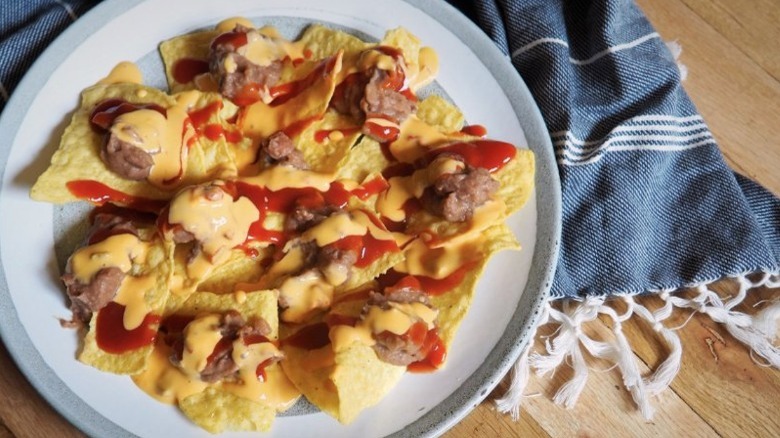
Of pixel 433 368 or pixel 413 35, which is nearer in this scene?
pixel 433 368

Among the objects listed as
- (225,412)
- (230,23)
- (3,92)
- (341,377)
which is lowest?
(225,412)

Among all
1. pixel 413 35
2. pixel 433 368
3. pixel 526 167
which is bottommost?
pixel 433 368

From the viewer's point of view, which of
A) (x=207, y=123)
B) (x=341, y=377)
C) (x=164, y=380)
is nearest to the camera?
(x=341, y=377)

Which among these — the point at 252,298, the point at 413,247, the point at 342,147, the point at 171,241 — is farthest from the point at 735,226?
the point at 171,241

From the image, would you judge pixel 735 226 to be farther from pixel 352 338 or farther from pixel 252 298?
pixel 252 298

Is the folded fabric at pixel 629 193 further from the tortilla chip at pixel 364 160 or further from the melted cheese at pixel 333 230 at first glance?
the melted cheese at pixel 333 230

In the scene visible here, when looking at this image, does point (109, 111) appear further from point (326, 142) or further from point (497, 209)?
point (497, 209)

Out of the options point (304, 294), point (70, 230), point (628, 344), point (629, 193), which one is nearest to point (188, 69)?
point (70, 230)
